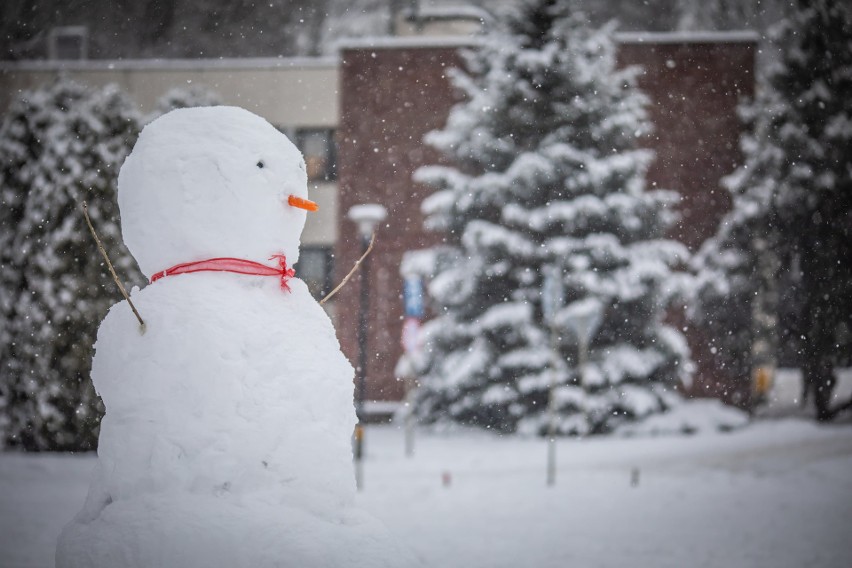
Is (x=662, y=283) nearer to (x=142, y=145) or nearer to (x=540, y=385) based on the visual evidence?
(x=540, y=385)

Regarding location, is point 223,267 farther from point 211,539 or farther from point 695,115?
point 695,115

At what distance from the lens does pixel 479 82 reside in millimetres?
17484

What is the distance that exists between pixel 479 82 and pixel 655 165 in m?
5.34

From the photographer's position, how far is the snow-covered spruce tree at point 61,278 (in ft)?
44.3

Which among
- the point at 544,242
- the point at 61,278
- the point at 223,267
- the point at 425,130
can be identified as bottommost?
the point at 61,278

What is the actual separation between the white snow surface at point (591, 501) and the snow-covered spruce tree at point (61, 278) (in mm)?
728

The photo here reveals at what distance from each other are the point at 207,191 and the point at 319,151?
60.6 ft

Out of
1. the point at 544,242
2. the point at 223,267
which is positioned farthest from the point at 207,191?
the point at 544,242

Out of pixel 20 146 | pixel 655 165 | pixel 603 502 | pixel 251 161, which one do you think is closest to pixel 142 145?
pixel 251 161

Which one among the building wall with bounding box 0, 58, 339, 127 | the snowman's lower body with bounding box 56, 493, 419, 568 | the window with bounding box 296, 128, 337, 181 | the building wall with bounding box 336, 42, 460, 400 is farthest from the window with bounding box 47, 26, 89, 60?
the snowman's lower body with bounding box 56, 493, 419, 568

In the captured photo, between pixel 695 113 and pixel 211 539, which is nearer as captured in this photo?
pixel 211 539

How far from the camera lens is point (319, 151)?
21.2 metres

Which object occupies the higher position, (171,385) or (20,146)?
(20,146)

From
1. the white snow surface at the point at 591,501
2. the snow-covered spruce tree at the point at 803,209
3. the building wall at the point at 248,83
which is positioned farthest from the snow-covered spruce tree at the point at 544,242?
the building wall at the point at 248,83
